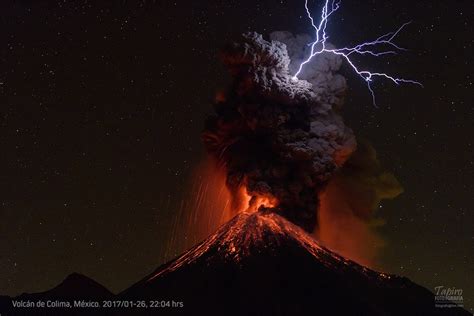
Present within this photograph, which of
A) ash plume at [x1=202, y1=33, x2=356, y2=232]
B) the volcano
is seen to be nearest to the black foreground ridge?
the volcano

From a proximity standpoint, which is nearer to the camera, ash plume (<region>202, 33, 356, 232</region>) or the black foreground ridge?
the black foreground ridge

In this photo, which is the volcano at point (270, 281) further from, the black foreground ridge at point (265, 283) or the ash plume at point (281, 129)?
the ash plume at point (281, 129)

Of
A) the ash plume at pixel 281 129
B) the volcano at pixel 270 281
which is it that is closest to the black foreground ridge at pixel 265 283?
the volcano at pixel 270 281

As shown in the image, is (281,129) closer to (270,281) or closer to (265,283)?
(270,281)

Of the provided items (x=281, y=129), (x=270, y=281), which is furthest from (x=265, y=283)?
(x=281, y=129)

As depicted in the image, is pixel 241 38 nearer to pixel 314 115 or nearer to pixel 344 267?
pixel 314 115

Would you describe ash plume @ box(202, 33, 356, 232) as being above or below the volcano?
above

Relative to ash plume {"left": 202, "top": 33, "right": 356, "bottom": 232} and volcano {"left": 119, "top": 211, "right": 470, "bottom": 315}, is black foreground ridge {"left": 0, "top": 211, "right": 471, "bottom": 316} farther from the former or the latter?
ash plume {"left": 202, "top": 33, "right": 356, "bottom": 232}
